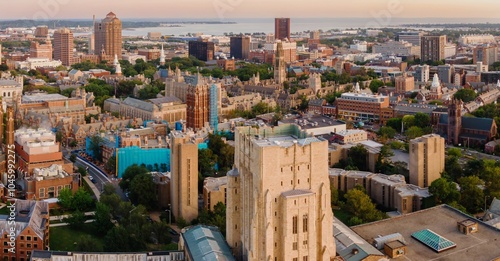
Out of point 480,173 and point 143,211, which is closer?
point 143,211

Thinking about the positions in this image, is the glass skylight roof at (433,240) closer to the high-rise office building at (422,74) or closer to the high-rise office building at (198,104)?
the high-rise office building at (198,104)

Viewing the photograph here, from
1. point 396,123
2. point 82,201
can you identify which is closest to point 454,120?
point 396,123

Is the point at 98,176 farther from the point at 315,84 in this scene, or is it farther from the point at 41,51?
the point at 41,51

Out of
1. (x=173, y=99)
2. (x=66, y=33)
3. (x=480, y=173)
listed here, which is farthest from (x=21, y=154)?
(x=66, y=33)

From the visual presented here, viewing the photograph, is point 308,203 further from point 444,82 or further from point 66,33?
point 66,33

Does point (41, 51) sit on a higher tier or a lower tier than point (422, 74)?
higher

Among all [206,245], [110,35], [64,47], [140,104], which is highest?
[110,35]


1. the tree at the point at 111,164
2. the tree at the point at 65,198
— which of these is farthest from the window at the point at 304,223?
the tree at the point at 111,164
